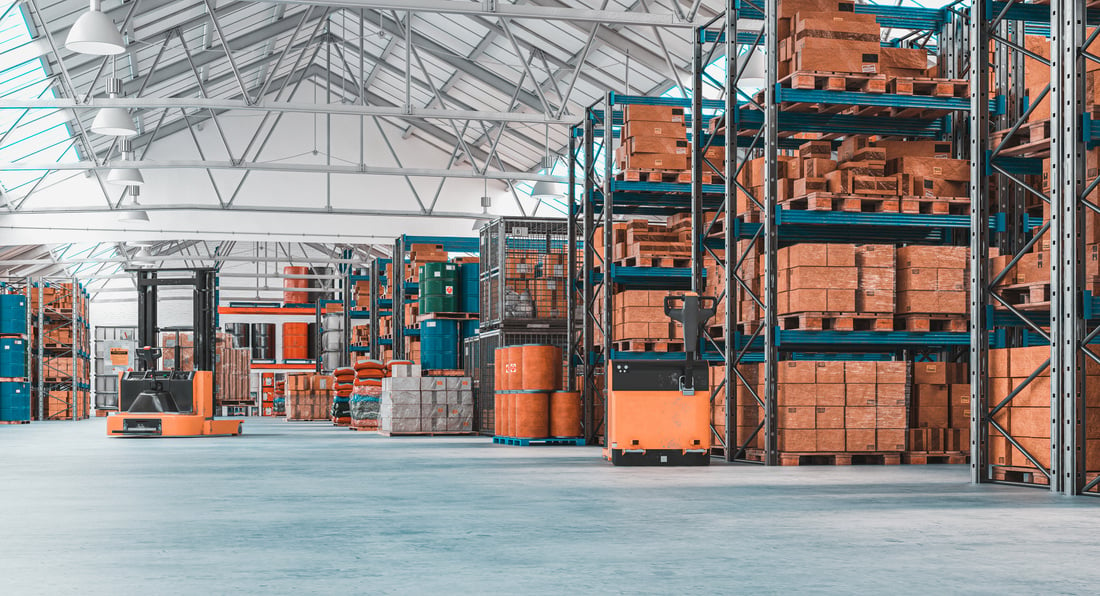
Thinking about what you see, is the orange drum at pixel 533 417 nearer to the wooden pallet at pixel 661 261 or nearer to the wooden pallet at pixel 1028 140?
the wooden pallet at pixel 661 261

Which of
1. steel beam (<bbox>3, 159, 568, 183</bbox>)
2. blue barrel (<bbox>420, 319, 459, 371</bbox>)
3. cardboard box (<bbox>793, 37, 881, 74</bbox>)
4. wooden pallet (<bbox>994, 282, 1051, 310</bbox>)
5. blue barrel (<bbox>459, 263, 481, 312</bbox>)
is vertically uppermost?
steel beam (<bbox>3, 159, 568, 183</bbox>)

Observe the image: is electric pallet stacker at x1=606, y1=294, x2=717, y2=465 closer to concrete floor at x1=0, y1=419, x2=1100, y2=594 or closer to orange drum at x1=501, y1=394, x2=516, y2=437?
concrete floor at x1=0, y1=419, x2=1100, y2=594

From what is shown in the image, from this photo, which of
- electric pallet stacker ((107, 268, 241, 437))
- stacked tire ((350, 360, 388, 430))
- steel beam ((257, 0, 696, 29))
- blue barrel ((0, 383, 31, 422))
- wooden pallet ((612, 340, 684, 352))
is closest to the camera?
wooden pallet ((612, 340, 684, 352))

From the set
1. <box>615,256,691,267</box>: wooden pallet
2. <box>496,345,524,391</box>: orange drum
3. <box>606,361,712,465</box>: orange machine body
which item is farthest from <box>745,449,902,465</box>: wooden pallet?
<box>496,345,524,391</box>: orange drum

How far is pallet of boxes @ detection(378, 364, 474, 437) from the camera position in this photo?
1883cm

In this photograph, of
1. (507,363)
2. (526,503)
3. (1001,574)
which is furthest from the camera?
(507,363)

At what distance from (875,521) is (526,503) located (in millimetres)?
1941

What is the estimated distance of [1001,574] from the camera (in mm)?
4246

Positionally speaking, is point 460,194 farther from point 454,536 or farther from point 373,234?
point 454,536

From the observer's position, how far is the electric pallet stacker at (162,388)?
18281mm

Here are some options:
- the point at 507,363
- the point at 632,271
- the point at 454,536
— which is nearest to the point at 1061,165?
the point at 454,536

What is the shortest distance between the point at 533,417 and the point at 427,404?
4.08 meters

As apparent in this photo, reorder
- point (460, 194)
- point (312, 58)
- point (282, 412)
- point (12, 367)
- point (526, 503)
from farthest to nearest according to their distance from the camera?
point (282, 412) < point (460, 194) < point (312, 58) < point (12, 367) < point (526, 503)

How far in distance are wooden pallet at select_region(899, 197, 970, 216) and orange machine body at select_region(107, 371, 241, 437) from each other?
11794 mm
